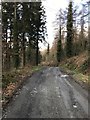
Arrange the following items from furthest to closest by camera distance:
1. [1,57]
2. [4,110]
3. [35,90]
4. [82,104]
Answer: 1. [1,57]
2. [35,90]
3. [82,104]
4. [4,110]

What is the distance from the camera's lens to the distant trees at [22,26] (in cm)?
3204

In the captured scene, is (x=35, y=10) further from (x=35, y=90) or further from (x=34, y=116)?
(x=34, y=116)

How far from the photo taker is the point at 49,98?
12781 mm

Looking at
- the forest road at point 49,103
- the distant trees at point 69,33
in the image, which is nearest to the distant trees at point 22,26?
the distant trees at point 69,33

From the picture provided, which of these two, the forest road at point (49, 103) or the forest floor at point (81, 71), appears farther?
the forest floor at point (81, 71)

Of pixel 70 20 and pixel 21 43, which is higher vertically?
pixel 70 20

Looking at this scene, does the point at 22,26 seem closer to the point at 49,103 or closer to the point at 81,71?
the point at 81,71

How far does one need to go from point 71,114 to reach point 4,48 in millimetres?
11433

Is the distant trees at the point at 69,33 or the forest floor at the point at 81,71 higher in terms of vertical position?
the distant trees at the point at 69,33

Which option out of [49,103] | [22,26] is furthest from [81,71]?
[49,103]

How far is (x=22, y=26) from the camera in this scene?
114ft

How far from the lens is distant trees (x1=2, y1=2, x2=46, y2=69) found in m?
32.0

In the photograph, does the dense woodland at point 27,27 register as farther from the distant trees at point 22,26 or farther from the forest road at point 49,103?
the forest road at point 49,103

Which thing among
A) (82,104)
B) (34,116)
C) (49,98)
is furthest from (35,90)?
(34,116)
